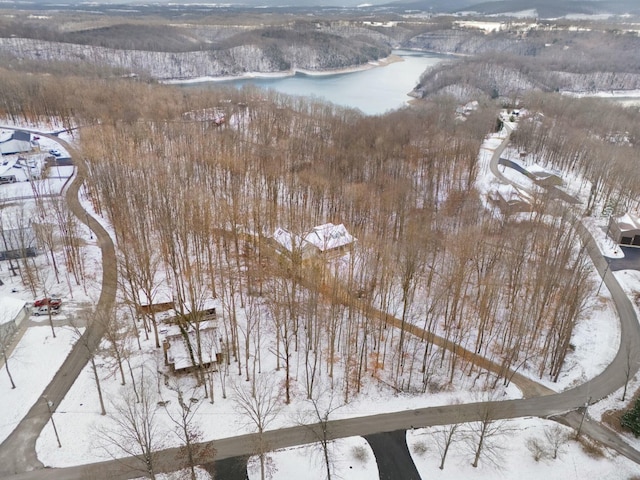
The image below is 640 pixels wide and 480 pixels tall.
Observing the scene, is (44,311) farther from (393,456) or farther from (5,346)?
(393,456)

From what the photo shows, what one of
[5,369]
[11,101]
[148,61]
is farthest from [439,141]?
[148,61]

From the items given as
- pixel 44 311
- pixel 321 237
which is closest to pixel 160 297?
pixel 44 311

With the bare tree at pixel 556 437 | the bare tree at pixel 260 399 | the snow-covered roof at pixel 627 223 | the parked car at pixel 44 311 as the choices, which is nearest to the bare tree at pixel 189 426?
the bare tree at pixel 260 399

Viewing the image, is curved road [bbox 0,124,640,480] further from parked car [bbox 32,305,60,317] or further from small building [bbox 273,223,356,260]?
small building [bbox 273,223,356,260]

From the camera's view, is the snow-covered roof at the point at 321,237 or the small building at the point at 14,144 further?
the small building at the point at 14,144

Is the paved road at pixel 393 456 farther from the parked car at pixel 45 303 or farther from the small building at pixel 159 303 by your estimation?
the parked car at pixel 45 303

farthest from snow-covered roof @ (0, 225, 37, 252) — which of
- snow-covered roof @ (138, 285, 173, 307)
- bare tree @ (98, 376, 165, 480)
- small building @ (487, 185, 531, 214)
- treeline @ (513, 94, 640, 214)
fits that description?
treeline @ (513, 94, 640, 214)
